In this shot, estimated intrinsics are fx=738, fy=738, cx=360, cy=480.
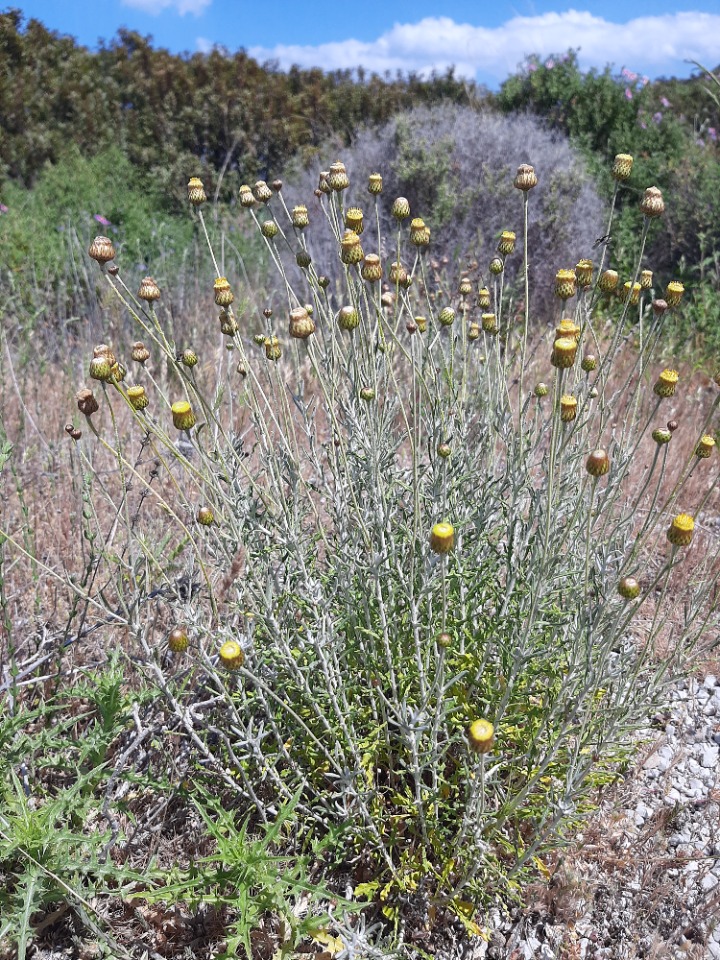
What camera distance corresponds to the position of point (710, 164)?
8469mm

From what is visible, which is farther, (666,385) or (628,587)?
(666,385)

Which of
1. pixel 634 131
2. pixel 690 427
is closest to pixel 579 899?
pixel 690 427

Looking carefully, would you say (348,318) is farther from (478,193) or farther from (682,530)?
(478,193)

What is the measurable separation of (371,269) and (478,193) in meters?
5.61

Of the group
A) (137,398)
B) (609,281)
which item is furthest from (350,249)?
(609,281)

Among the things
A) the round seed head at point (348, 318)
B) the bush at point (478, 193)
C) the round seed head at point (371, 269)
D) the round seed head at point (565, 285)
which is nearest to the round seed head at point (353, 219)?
the round seed head at point (371, 269)

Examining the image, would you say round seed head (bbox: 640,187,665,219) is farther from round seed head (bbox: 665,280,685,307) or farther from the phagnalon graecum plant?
round seed head (bbox: 665,280,685,307)

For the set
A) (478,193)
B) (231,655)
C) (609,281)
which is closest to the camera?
(231,655)

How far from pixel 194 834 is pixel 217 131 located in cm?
1082

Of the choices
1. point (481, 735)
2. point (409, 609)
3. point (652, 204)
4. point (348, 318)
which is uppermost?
point (652, 204)

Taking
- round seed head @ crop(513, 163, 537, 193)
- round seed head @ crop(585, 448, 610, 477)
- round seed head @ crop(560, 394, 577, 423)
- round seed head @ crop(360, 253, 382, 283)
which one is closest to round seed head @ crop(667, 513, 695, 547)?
round seed head @ crop(585, 448, 610, 477)

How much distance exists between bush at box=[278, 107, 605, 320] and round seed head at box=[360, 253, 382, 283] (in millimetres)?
4505

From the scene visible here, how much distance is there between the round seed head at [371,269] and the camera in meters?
1.98

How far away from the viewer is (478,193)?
7.05 m
